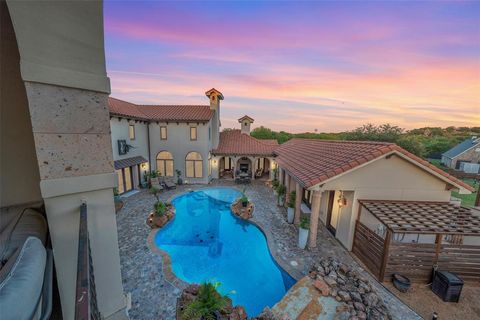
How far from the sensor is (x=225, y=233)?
1001 centimetres

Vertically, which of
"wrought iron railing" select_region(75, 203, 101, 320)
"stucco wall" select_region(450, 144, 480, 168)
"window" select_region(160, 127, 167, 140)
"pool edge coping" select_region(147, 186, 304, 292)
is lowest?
"pool edge coping" select_region(147, 186, 304, 292)

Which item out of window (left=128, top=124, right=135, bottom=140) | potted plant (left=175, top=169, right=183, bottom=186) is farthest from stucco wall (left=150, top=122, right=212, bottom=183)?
window (left=128, top=124, right=135, bottom=140)

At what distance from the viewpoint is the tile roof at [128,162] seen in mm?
12869

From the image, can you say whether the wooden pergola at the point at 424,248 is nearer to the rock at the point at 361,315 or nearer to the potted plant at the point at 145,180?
the rock at the point at 361,315

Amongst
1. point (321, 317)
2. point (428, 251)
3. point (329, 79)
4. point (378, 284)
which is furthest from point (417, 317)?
point (329, 79)

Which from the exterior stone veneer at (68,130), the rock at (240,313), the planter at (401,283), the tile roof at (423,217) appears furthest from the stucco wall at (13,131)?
the planter at (401,283)

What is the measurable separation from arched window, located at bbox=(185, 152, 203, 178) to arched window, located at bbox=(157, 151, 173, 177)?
5.25ft

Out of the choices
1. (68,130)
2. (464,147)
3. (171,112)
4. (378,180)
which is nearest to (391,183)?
(378,180)

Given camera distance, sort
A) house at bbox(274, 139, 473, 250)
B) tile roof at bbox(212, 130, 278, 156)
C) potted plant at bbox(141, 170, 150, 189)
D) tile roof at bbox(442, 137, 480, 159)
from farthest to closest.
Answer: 1. tile roof at bbox(442, 137, 480, 159)
2. tile roof at bbox(212, 130, 278, 156)
3. potted plant at bbox(141, 170, 150, 189)
4. house at bbox(274, 139, 473, 250)

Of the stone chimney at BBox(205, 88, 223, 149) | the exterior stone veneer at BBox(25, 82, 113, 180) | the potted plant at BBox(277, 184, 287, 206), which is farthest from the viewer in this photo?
the stone chimney at BBox(205, 88, 223, 149)

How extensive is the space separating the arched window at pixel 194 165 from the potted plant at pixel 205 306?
14.1 meters

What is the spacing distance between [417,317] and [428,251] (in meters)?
2.14

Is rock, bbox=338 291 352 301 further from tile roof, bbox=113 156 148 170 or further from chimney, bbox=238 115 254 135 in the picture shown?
chimney, bbox=238 115 254 135

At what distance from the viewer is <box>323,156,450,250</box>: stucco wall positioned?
723 cm
